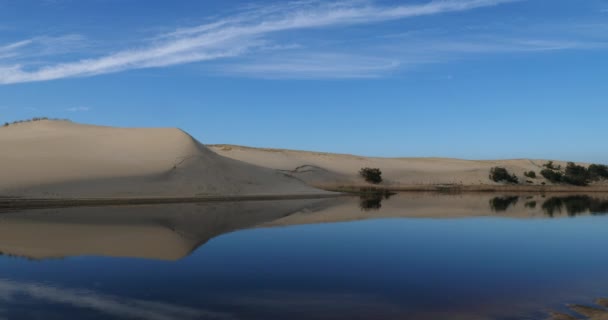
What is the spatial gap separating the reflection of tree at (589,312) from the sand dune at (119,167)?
3160 cm

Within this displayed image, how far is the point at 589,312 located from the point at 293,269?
6.17 meters

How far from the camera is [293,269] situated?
12789 millimetres

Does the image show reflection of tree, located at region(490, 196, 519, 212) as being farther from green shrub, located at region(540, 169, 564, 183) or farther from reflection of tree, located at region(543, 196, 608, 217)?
green shrub, located at region(540, 169, 564, 183)

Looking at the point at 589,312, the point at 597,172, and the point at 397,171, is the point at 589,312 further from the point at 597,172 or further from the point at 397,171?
the point at 597,172

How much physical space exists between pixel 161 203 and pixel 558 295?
1131 inches

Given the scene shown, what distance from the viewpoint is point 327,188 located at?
58.7 metres

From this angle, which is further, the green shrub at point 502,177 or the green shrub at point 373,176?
the green shrub at point 502,177

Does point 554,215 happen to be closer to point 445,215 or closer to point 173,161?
point 445,215

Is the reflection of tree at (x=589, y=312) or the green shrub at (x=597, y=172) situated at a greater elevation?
the green shrub at (x=597, y=172)

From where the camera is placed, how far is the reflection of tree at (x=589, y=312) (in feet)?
27.0

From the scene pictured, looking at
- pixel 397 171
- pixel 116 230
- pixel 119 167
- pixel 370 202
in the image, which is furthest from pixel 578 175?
pixel 116 230

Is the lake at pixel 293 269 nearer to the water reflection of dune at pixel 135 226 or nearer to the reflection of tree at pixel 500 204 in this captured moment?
the water reflection of dune at pixel 135 226

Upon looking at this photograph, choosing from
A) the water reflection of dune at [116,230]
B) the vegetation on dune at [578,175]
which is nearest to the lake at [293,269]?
the water reflection of dune at [116,230]

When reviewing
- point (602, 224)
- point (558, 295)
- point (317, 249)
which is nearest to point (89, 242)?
point (317, 249)
